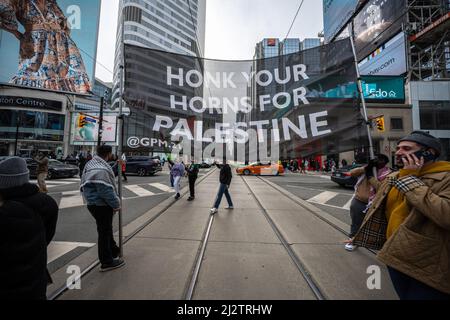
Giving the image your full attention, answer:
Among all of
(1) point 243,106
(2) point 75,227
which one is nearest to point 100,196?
(1) point 243,106

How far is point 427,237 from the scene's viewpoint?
142 cm

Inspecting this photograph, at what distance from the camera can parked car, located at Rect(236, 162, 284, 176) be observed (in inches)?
825

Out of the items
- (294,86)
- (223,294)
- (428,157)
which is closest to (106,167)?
(223,294)

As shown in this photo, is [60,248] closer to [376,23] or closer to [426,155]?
[426,155]

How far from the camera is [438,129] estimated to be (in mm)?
24422

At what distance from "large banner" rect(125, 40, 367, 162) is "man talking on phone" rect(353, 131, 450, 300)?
1.66 meters

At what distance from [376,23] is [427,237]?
140 ft

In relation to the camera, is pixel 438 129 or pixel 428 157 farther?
pixel 438 129

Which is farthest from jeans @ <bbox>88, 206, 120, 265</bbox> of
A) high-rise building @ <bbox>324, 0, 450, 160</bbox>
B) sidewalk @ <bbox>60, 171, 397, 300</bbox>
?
high-rise building @ <bbox>324, 0, 450, 160</bbox>

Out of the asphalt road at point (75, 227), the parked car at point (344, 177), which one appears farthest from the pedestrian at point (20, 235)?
the parked car at point (344, 177)

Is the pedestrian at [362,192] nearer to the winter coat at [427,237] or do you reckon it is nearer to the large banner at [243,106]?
the large banner at [243,106]
